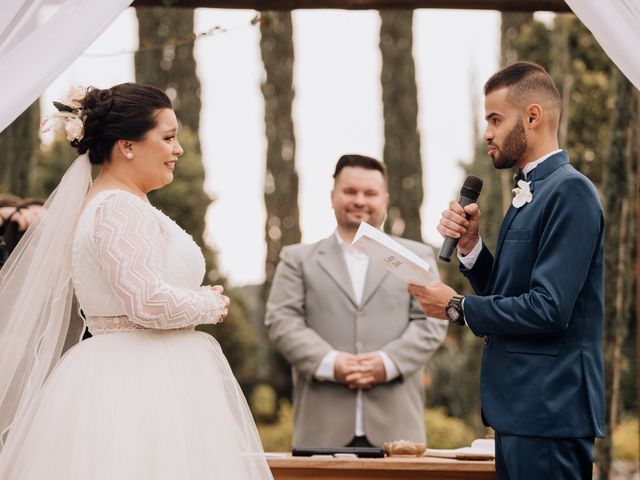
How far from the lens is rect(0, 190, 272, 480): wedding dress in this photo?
342 cm

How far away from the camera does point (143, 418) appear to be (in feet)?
11.4

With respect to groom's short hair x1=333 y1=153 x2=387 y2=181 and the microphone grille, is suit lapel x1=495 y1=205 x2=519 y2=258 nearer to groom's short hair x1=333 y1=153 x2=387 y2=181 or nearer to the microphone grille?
the microphone grille

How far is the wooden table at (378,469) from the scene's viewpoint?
162 inches

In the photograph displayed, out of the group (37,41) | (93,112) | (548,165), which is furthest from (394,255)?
(37,41)

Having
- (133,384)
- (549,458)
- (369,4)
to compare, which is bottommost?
(549,458)

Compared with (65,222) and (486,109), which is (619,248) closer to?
(486,109)

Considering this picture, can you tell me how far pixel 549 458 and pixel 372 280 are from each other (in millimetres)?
Result: 2010

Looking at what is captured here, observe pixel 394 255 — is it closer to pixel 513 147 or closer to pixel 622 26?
pixel 513 147

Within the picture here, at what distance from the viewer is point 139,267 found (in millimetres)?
3477

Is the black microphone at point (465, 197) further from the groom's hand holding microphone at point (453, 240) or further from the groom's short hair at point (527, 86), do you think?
the groom's short hair at point (527, 86)

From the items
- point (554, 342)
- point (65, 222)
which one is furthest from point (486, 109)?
point (65, 222)

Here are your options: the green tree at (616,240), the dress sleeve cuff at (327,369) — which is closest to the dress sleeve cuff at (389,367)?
the dress sleeve cuff at (327,369)

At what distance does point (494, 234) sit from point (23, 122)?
4.05 meters

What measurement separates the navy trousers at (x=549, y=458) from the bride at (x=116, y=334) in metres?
0.88
